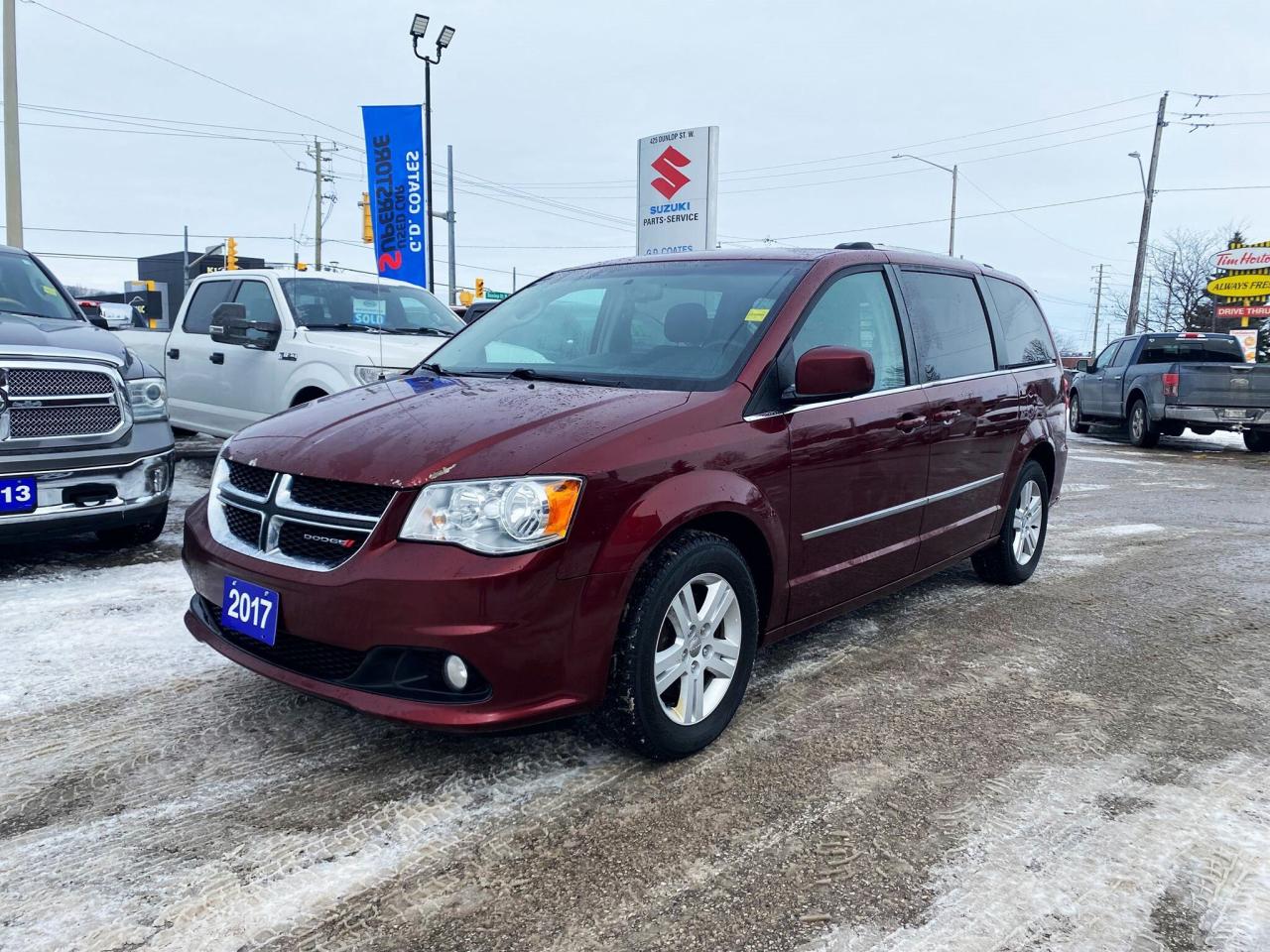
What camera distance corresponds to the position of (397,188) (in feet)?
57.4

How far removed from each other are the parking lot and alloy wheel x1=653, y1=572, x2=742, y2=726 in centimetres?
20

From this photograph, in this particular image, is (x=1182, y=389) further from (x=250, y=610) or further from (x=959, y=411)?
(x=250, y=610)

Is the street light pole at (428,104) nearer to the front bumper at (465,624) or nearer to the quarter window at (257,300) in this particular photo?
the quarter window at (257,300)

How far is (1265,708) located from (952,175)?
1430 inches

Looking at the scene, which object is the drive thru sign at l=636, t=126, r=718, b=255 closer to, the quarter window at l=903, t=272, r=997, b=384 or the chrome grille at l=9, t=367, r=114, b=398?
the quarter window at l=903, t=272, r=997, b=384

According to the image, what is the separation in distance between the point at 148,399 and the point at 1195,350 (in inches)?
592

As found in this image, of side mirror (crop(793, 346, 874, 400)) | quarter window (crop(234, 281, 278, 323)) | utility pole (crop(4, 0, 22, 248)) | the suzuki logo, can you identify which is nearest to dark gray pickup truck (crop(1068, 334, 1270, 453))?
the suzuki logo

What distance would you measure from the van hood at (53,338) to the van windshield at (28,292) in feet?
0.42

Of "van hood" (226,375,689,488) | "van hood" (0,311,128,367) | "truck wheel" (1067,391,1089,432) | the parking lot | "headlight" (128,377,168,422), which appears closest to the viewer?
the parking lot

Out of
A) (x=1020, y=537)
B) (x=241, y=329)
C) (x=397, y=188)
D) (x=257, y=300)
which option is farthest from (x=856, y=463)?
(x=397, y=188)

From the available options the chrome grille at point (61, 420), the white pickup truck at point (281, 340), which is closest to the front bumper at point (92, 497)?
the chrome grille at point (61, 420)

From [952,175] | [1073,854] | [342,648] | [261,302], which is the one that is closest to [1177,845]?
[1073,854]

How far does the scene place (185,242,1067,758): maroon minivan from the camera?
2.69 metres

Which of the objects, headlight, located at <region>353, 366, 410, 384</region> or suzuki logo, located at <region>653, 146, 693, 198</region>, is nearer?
headlight, located at <region>353, 366, 410, 384</region>
